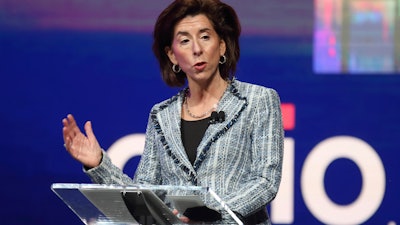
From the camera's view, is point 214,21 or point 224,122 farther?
point 214,21

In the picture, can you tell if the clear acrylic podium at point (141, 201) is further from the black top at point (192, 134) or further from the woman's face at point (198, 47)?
the woman's face at point (198, 47)

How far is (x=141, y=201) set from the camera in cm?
211

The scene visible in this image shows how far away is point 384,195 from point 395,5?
2.71ft

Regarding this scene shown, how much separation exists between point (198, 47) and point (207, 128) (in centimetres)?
25

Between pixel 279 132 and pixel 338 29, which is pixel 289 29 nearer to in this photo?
pixel 338 29

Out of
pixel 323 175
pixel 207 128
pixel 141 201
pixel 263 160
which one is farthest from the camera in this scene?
pixel 323 175

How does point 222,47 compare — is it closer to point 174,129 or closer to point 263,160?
point 174,129

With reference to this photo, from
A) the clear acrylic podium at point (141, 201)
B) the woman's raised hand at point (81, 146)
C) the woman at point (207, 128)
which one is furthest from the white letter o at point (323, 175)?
the clear acrylic podium at point (141, 201)

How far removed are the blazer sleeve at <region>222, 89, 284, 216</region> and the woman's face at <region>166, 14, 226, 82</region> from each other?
18 cm

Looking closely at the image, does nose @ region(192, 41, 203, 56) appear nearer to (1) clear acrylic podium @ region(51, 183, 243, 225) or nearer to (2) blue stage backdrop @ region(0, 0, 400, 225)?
(1) clear acrylic podium @ region(51, 183, 243, 225)

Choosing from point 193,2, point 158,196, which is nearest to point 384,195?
point 193,2

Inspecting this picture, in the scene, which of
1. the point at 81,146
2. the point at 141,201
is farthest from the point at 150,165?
the point at 141,201

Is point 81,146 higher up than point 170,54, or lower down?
lower down

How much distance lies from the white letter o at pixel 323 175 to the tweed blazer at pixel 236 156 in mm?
1188
